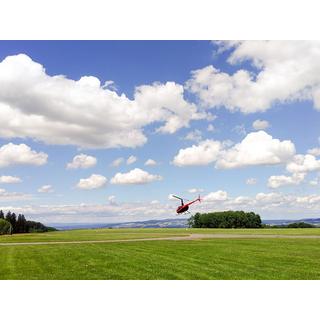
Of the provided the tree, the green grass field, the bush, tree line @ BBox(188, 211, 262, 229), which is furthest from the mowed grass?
the tree

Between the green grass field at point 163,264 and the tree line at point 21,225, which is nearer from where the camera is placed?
the green grass field at point 163,264

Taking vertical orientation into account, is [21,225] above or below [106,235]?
above

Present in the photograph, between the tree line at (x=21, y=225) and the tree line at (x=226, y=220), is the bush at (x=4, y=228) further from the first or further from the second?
the tree line at (x=226, y=220)

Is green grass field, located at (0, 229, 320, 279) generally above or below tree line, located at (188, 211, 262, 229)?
below

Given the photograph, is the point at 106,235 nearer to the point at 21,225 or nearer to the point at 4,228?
the point at 4,228

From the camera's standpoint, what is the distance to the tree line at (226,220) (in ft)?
269

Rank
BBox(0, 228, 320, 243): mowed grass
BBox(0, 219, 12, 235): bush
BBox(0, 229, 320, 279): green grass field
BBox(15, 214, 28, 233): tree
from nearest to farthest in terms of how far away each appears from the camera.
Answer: BBox(0, 229, 320, 279): green grass field → BBox(0, 228, 320, 243): mowed grass → BBox(0, 219, 12, 235): bush → BBox(15, 214, 28, 233): tree

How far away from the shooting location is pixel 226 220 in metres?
83.9

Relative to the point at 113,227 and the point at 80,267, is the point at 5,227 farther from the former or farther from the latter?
the point at 80,267

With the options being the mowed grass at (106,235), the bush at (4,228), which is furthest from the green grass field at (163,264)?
the bush at (4,228)

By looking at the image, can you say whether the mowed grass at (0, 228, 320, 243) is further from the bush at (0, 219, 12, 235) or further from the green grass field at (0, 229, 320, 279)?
the green grass field at (0, 229, 320, 279)

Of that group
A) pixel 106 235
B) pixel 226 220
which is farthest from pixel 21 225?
pixel 226 220

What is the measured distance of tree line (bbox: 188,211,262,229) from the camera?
81938mm
